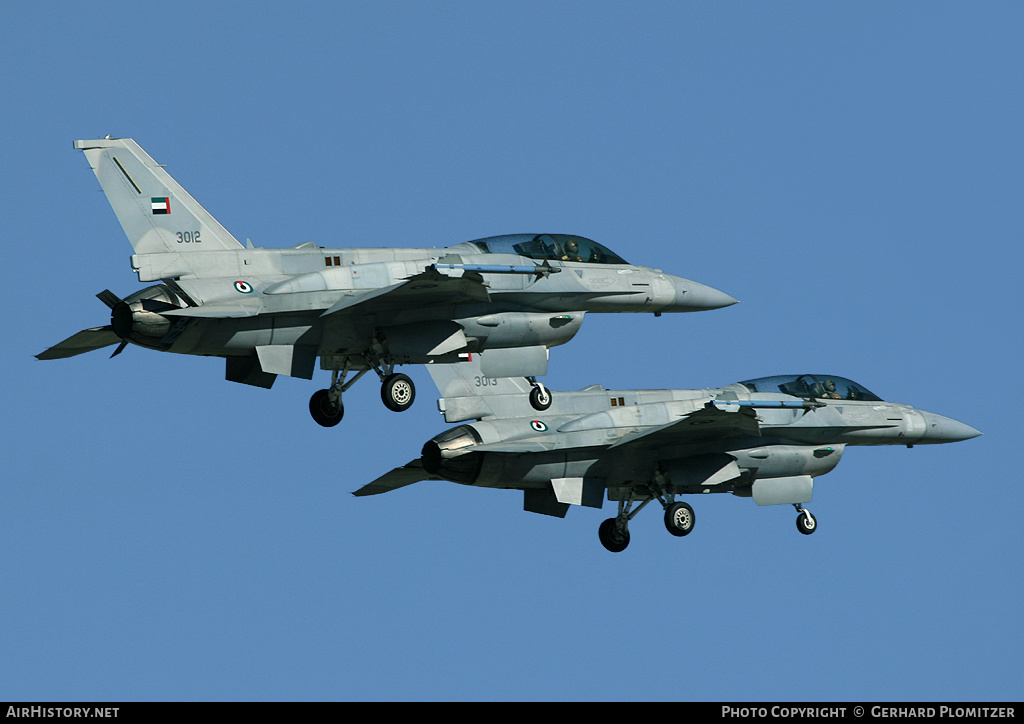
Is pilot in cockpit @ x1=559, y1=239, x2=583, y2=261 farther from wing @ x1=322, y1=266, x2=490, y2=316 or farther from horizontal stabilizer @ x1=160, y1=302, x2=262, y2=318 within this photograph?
horizontal stabilizer @ x1=160, y1=302, x2=262, y2=318

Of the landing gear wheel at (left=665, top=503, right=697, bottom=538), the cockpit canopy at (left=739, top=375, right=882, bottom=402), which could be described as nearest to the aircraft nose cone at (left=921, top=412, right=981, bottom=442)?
the cockpit canopy at (left=739, top=375, right=882, bottom=402)

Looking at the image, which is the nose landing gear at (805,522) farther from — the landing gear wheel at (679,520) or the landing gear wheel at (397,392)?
the landing gear wheel at (397,392)

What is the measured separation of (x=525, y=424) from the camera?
121 ft

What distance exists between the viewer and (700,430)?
125ft

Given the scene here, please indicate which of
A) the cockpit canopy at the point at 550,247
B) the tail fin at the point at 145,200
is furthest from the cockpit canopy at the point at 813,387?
the tail fin at the point at 145,200

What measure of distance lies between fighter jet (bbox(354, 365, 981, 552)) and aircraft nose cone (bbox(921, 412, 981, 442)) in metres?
0.03

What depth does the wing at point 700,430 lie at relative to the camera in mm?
36094

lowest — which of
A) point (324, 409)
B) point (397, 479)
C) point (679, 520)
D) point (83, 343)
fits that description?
point (679, 520)

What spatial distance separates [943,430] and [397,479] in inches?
584

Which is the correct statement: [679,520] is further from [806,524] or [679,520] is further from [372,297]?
[372,297]

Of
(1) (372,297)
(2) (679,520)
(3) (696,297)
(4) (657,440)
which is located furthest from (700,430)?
(1) (372,297)

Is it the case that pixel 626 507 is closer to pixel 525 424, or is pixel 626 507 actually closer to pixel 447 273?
pixel 525 424
